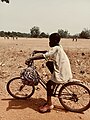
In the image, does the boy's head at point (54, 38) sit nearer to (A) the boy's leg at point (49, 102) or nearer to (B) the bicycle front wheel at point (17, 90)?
(A) the boy's leg at point (49, 102)

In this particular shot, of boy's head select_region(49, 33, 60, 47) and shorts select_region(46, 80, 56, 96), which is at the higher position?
boy's head select_region(49, 33, 60, 47)

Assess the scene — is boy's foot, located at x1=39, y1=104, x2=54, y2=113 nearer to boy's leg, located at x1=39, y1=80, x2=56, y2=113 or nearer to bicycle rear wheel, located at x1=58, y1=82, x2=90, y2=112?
boy's leg, located at x1=39, y1=80, x2=56, y2=113

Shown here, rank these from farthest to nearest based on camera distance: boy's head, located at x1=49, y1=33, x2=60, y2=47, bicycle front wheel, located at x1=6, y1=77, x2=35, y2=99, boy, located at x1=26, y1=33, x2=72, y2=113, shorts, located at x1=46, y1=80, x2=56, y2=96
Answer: bicycle front wheel, located at x1=6, y1=77, x2=35, y2=99
shorts, located at x1=46, y1=80, x2=56, y2=96
boy's head, located at x1=49, y1=33, x2=60, y2=47
boy, located at x1=26, y1=33, x2=72, y2=113

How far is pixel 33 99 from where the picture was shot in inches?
254

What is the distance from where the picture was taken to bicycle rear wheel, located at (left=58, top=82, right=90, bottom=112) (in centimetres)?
576

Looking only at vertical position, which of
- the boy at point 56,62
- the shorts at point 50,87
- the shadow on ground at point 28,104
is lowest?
the shadow on ground at point 28,104

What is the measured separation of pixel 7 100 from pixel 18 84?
473mm

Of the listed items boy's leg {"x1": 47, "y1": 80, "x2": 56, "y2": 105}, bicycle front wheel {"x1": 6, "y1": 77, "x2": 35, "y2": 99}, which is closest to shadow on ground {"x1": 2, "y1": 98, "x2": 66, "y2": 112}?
bicycle front wheel {"x1": 6, "y1": 77, "x2": 35, "y2": 99}

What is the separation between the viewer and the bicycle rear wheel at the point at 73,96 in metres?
5.76

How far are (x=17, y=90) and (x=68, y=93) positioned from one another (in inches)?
53.7

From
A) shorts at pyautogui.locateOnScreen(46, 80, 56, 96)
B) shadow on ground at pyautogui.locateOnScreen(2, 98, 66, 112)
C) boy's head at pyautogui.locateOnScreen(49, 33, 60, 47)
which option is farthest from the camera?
shadow on ground at pyautogui.locateOnScreen(2, 98, 66, 112)

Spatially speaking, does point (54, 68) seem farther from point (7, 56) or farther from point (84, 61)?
point (7, 56)

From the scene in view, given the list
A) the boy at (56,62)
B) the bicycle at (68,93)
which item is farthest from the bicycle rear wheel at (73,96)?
the boy at (56,62)

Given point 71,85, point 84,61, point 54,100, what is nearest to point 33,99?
point 54,100
